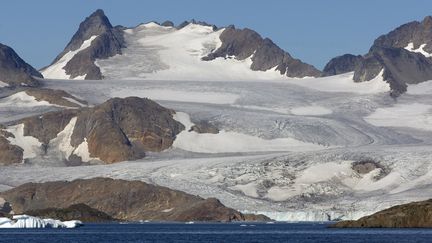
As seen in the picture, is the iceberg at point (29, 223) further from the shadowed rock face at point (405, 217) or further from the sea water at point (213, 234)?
the shadowed rock face at point (405, 217)

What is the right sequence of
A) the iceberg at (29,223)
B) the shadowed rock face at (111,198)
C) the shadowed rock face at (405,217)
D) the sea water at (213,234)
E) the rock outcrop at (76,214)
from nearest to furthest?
the sea water at (213,234)
the shadowed rock face at (405,217)
the iceberg at (29,223)
the rock outcrop at (76,214)
the shadowed rock face at (111,198)

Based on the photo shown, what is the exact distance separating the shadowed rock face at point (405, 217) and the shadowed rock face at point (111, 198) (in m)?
43.2

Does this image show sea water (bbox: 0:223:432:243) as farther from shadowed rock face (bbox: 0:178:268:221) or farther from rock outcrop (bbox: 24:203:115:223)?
shadowed rock face (bbox: 0:178:268:221)

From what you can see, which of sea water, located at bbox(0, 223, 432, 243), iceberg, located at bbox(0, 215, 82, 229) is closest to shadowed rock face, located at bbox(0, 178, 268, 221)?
sea water, located at bbox(0, 223, 432, 243)

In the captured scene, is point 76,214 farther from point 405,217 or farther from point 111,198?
point 405,217

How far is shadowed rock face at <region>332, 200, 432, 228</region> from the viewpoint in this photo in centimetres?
13762

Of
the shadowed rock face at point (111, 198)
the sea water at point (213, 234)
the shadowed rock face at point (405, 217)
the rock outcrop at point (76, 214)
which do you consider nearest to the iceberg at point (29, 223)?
the sea water at point (213, 234)

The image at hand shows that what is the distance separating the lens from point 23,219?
155000 mm

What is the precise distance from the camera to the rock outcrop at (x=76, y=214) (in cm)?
17275

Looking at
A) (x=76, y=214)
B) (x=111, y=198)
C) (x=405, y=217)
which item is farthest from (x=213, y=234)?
(x=111, y=198)

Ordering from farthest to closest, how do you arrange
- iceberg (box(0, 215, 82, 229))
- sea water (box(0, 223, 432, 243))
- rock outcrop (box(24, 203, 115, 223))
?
1. rock outcrop (box(24, 203, 115, 223))
2. iceberg (box(0, 215, 82, 229))
3. sea water (box(0, 223, 432, 243))

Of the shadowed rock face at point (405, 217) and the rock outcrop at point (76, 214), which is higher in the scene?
the shadowed rock face at point (405, 217)

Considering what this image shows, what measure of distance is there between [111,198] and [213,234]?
56.5 m

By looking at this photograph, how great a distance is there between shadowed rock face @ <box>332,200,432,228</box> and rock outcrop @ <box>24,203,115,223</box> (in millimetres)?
41955
